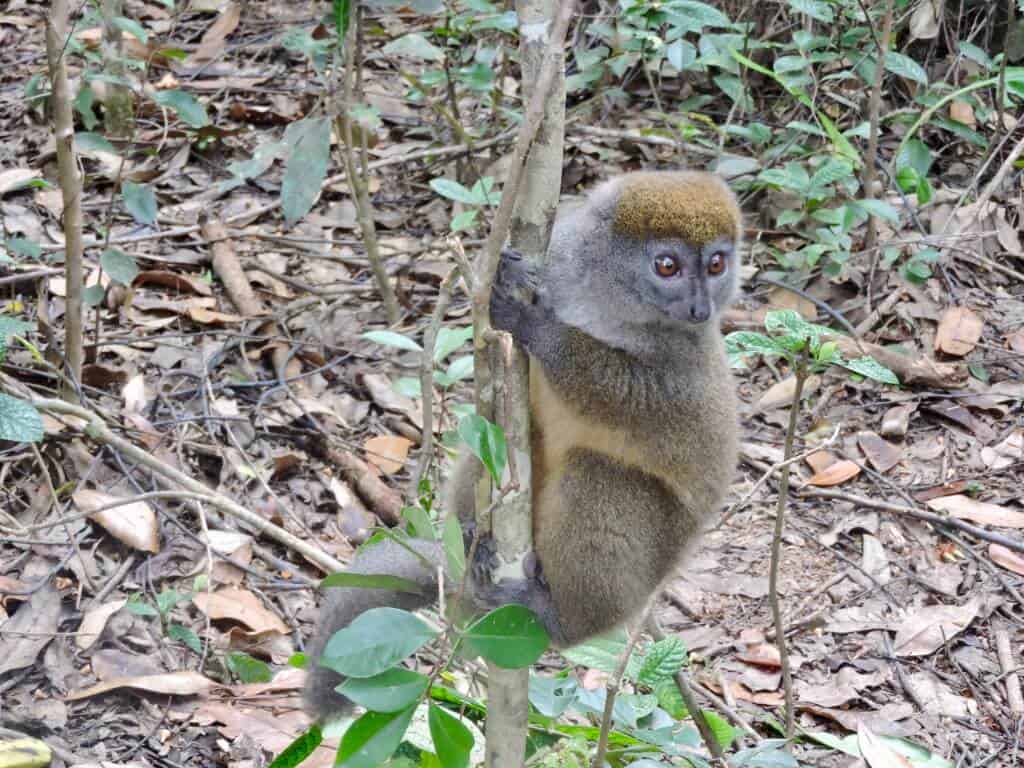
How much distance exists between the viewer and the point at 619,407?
420 cm

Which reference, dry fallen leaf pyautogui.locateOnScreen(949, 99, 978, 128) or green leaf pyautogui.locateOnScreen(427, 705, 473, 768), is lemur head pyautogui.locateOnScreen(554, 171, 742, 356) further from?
dry fallen leaf pyautogui.locateOnScreen(949, 99, 978, 128)

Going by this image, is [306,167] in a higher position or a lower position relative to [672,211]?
lower

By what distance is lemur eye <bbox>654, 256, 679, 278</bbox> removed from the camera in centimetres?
425

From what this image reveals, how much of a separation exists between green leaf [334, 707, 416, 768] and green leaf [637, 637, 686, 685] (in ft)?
2.71

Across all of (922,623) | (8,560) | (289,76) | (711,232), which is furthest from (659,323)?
(289,76)

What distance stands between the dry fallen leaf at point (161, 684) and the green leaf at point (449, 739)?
74.8 inches

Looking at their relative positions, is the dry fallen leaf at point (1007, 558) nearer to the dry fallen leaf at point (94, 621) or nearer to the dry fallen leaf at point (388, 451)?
the dry fallen leaf at point (388, 451)

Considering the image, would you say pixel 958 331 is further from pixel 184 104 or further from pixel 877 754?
pixel 184 104

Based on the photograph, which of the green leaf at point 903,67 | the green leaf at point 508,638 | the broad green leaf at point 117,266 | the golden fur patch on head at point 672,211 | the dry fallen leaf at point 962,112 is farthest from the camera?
the dry fallen leaf at point 962,112

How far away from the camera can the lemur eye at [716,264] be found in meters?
4.31

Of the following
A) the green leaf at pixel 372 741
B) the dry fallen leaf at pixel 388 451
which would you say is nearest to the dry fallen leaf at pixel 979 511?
the dry fallen leaf at pixel 388 451

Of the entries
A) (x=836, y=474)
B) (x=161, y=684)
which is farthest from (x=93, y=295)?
(x=836, y=474)

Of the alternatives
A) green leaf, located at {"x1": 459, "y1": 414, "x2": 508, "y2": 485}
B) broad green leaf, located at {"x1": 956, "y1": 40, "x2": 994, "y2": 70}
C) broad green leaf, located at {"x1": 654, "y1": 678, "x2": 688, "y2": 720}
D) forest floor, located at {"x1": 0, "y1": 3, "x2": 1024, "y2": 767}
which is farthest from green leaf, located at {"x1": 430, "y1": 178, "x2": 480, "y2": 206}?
broad green leaf, located at {"x1": 956, "y1": 40, "x2": 994, "y2": 70}

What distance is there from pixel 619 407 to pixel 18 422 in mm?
2007
